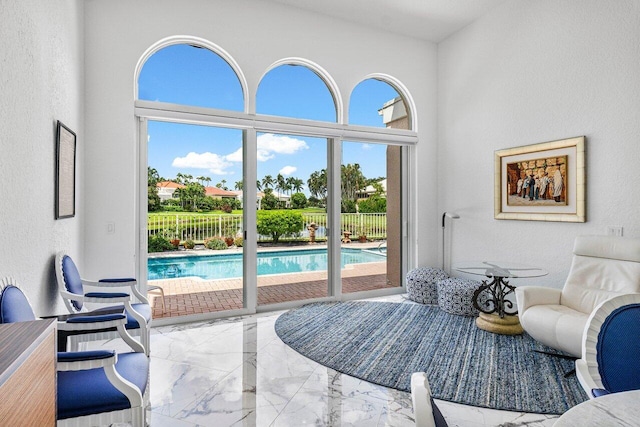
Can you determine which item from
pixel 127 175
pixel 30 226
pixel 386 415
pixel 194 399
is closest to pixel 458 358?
pixel 386 415

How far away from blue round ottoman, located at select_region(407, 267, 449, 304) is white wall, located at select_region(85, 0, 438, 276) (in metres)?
2.57

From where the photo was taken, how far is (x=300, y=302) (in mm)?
4766

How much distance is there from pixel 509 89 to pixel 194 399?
4.63 m

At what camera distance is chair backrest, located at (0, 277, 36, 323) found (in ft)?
5.38

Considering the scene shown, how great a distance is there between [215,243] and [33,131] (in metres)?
2.36

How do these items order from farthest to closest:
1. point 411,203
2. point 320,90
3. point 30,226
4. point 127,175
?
point 411,203, point 320,90, point 127,175, point 30,226

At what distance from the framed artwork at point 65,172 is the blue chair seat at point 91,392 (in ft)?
4.79

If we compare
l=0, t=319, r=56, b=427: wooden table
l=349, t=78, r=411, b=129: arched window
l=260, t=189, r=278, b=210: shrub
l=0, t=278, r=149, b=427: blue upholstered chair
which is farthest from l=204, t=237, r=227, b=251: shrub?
l=0, t=319, r=56, b=427: wooden table

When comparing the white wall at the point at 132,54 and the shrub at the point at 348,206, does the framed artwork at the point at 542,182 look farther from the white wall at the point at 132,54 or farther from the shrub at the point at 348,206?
the white wall at the point at 132,54

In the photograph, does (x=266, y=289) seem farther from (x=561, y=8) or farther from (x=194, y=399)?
(x=561, y=8)

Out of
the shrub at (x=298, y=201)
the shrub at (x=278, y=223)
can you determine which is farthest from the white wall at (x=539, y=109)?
the shrub at (x=278, y=223)

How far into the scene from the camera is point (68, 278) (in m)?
2.71

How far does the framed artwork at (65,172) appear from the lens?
2682 millimetres

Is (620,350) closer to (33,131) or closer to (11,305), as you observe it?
(11,305)
